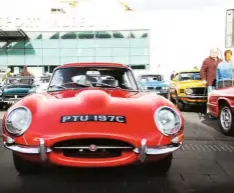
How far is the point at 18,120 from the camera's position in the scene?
3926 millimetres

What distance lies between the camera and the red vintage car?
7.21m

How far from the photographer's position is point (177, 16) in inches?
1698

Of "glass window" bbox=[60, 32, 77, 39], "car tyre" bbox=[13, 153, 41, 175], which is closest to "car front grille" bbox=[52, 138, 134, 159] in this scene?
"car tyre" bbox=[13, 153, 41, 175]

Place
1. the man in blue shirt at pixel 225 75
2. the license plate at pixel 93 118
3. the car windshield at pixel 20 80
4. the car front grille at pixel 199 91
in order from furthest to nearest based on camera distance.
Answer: the car windshield at pixel 20 80, the car front grille at pixel 199 91, the man in blue shirt at pixel 225 75, the license plate at pixel 93 118

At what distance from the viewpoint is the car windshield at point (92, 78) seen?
506cm

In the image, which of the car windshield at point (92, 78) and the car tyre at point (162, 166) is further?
the car windshield at point (92, 78)

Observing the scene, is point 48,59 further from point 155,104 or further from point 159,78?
point 155,104

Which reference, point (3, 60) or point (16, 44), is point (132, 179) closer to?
point (16, 44)

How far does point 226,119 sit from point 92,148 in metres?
4.49

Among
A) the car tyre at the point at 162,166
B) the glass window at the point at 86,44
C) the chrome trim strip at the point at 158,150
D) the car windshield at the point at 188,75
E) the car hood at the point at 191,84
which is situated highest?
the glass window at the point at 86,44

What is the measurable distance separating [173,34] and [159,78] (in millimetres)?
27161

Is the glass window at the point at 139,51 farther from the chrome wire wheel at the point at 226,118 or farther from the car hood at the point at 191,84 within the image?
the chrome wire wheel at the point at 226,118

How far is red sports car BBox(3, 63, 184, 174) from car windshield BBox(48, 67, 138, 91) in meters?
0.73

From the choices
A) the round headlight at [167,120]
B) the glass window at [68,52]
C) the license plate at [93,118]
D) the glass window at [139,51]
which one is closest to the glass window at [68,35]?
the glass window at [68,52]
